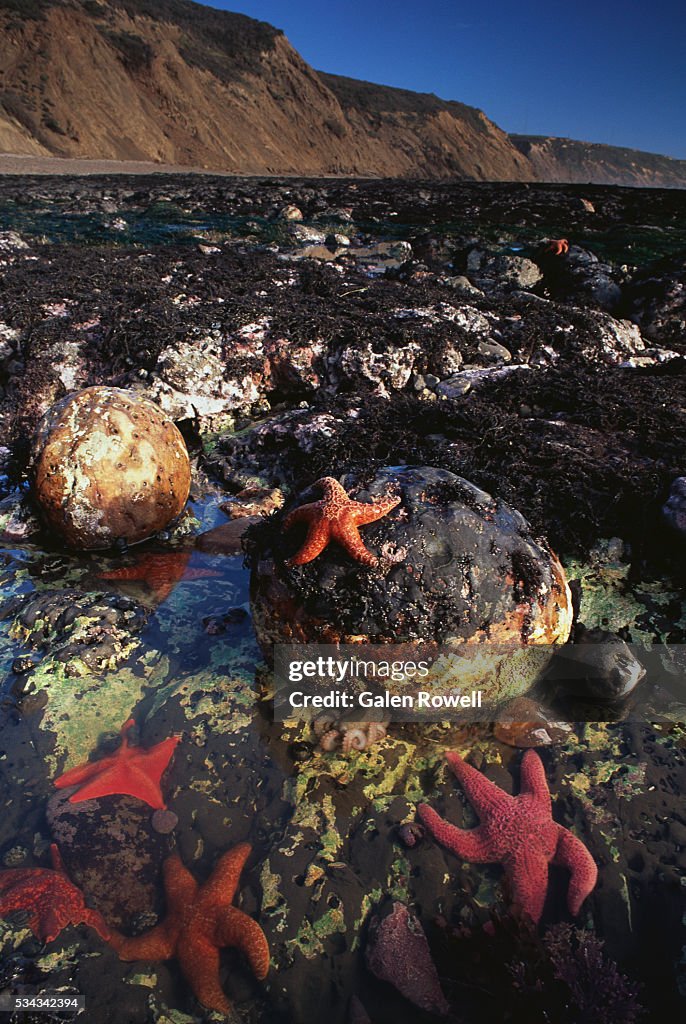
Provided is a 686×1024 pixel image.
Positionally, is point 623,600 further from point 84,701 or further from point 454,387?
point 454,387

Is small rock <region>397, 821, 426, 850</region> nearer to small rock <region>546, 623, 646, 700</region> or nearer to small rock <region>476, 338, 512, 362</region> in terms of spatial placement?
small rock <region>546, 623, 646, 700</region>

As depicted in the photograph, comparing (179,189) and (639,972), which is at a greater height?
(179,189)

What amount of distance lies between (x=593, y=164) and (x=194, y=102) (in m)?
145

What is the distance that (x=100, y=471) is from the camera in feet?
18.7

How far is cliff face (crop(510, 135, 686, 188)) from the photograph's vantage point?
460 feet

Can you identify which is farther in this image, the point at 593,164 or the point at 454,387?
the point at 593,164

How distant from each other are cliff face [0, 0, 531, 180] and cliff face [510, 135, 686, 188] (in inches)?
1641

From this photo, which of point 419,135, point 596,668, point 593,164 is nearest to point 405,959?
point 596,668

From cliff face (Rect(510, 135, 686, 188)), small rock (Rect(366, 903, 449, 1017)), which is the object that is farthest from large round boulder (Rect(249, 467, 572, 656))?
cliff face (Rect(510, 135, 686, 188))

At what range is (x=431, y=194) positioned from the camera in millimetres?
39312

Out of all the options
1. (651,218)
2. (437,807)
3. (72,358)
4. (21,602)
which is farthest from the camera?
(651,218)

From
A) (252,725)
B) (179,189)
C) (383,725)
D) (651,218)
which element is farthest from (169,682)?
(179,189)

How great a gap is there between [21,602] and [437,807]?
3964mm

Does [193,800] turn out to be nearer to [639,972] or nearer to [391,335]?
[639,972]
